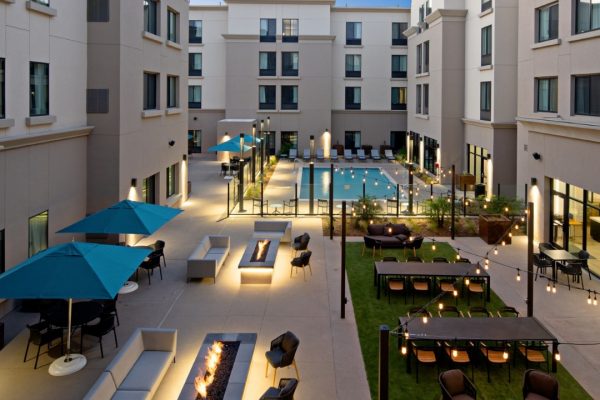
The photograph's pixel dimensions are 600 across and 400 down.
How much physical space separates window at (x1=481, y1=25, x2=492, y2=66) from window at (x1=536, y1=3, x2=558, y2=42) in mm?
8570

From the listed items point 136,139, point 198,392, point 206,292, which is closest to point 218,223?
point 136,139

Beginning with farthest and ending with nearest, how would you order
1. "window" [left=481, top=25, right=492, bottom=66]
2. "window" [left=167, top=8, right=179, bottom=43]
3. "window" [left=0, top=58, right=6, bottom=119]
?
"window" [left=481, top=25, right=492, bottom=66] < "window" [left=167, top=8, right=179, bottom=43] < "window" [left=0, top=58, right=6, bottom=119]

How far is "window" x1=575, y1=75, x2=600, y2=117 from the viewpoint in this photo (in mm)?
16828

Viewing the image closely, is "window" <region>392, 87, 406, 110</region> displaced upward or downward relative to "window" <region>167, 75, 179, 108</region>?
upward

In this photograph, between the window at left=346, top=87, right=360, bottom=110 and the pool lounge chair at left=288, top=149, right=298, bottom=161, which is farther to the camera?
the window at left=346, top=87, right=360, bottom=110

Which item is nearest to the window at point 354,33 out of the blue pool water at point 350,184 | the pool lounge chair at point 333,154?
the pool lounge chair at point 333,154

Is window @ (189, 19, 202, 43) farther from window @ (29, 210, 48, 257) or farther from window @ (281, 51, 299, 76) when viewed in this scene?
window @ (29, 210, 48, 257)

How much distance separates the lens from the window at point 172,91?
1041 inches

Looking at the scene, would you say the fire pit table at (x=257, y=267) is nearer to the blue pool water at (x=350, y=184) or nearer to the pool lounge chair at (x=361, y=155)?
the blue pool water at (x=350, y=184)

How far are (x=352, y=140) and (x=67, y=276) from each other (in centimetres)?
4425

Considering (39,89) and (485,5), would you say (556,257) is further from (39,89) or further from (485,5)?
(485,5)

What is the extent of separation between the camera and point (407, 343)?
11.0 m

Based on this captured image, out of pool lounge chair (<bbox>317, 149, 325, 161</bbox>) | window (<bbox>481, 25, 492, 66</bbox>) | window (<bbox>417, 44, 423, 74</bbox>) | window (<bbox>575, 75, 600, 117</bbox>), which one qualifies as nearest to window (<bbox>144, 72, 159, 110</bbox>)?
window (<bbox>575, 75, 600, 117</bbox>)

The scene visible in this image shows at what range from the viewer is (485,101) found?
30266 mm
